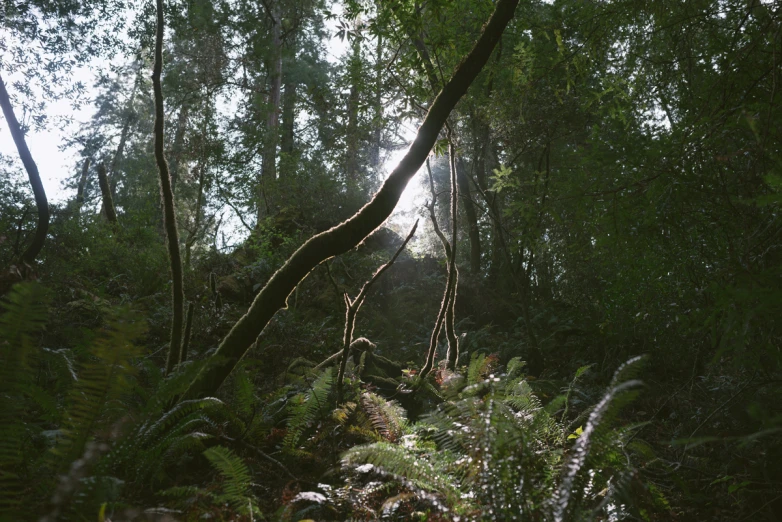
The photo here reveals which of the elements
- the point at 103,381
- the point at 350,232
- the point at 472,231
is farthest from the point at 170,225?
the point at 472,231

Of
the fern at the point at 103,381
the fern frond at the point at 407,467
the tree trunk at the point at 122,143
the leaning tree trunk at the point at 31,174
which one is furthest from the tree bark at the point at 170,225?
the tree trunk at the point at 122,143

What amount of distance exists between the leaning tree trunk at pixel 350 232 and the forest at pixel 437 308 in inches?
0.7

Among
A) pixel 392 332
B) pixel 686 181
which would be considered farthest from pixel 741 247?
pixel 392 332

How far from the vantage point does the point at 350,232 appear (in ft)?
12.2

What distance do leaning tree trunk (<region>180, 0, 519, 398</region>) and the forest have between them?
19 mm

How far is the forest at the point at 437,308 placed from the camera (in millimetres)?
2291

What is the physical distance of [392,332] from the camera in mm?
9133

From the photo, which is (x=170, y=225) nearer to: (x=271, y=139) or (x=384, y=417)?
(x=384, y=417)

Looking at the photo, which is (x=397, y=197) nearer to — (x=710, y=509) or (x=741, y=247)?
(x=741, y=247)

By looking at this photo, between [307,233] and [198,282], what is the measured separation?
270cm

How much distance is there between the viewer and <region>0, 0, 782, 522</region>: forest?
90.2 inches

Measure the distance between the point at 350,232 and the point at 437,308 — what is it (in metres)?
6.74

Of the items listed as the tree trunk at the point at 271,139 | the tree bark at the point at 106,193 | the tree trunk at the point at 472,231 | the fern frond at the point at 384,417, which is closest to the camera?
the fern frond at the point at 384,417

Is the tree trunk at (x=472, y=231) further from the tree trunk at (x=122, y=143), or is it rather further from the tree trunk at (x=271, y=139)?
the tree trunk at (x=122, y=143)
